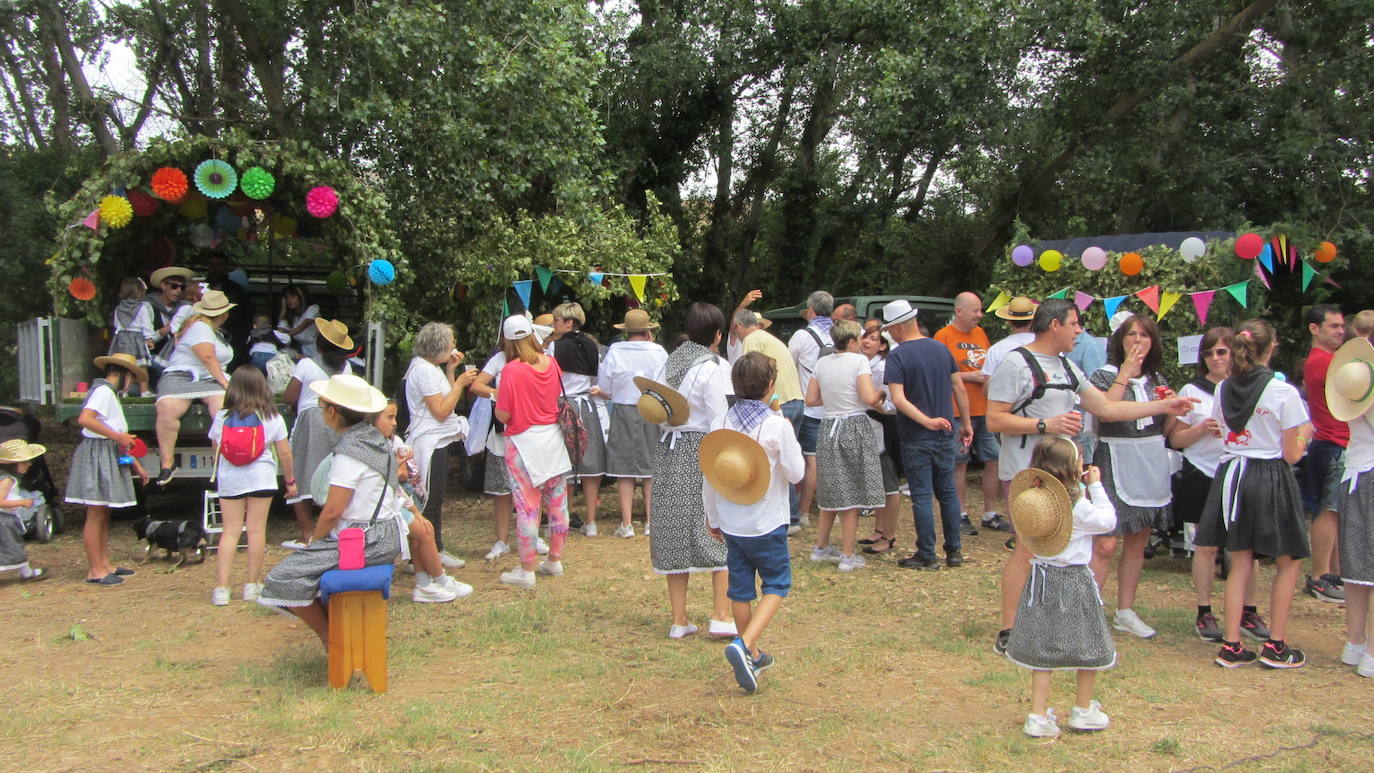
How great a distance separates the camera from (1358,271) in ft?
43.0

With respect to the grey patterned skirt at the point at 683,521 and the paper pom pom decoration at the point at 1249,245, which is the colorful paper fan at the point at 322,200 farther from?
the paper pom pom decoration at the point at 1249,245

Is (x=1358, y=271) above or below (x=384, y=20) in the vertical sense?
below

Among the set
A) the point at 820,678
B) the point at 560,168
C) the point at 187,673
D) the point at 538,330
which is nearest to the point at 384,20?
the point at 560,168

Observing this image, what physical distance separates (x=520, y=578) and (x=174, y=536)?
8.45 feet

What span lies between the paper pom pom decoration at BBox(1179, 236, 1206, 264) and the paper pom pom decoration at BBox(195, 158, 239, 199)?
26.8 feet

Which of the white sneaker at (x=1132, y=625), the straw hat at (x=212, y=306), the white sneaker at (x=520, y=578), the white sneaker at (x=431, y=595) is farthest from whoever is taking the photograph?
the straw hat at (x=212, y=306)

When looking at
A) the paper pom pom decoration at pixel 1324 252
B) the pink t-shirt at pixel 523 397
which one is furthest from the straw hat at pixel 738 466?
the paper pom pom decoration at pixel 1324 252

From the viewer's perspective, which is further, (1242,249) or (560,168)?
(560,168)

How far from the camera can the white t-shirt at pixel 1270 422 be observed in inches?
195

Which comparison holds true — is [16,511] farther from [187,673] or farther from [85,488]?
[187,673]

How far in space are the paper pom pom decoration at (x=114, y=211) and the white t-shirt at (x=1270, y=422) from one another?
7928 millimetres

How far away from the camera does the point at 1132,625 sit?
5535 mm

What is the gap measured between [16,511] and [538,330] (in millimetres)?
3604

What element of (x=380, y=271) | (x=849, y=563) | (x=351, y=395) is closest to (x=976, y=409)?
(x=849, y=563)
